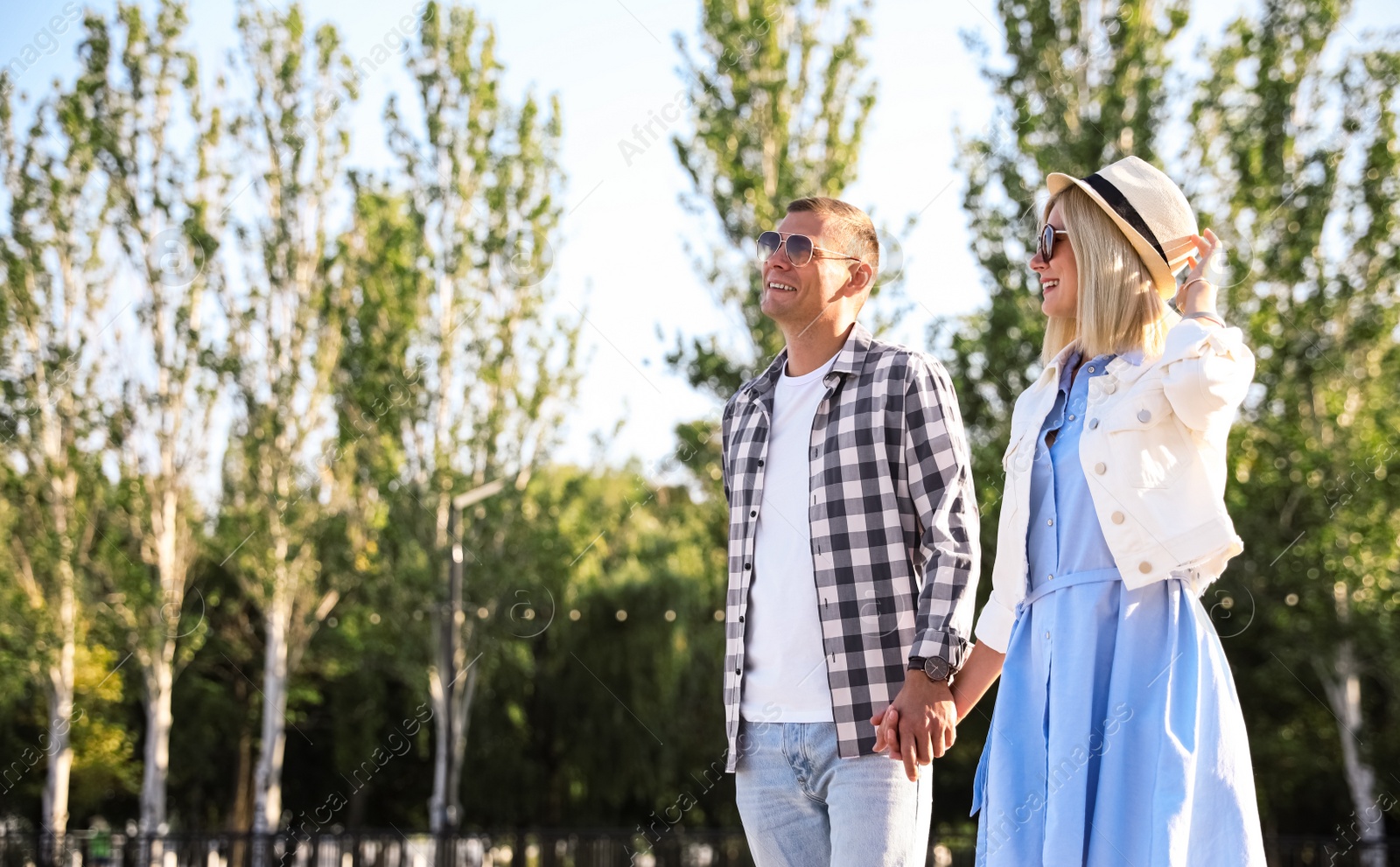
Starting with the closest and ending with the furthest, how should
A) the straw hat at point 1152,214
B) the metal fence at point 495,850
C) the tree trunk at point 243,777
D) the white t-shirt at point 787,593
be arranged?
the straw hat at point 1152,214
the white t-shirt at point 787,593
the metal fence at point 495,850
the tree trunk at point 243,777

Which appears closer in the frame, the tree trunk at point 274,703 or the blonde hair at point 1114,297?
the blonde hair at point 1114,297

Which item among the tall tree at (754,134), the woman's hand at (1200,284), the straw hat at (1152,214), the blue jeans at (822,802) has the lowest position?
the blue jeans at (822,802)

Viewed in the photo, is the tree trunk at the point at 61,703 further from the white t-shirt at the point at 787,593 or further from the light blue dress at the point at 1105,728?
the light blue dress at the point at 1105,728

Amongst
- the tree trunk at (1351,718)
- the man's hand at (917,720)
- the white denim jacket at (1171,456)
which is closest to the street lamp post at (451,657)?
the tree trunk at (1351,718)

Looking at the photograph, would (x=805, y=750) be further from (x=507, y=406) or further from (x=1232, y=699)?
(x=507, y=406)

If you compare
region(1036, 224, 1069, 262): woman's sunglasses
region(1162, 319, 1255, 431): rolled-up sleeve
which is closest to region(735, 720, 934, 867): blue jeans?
region(1162, 319, 1255, 431): rolled-up sleeve

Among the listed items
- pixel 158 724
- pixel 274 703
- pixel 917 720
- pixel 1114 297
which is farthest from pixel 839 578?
pixel 158 724

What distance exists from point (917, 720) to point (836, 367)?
36.1 inches

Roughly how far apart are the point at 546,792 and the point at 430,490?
750cm

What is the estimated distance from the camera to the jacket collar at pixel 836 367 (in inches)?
121

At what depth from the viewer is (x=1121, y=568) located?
2201 mm

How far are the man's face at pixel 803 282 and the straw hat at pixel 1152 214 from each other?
32.9 inches

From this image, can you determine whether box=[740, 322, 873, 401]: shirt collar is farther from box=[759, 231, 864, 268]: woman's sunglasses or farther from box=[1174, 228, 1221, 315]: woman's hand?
box=[1174, 228, 1221, 315]: woman's hand

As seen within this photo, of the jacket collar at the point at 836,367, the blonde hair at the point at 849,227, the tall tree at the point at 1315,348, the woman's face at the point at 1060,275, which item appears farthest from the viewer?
the tall tree at the point at 1315,348
